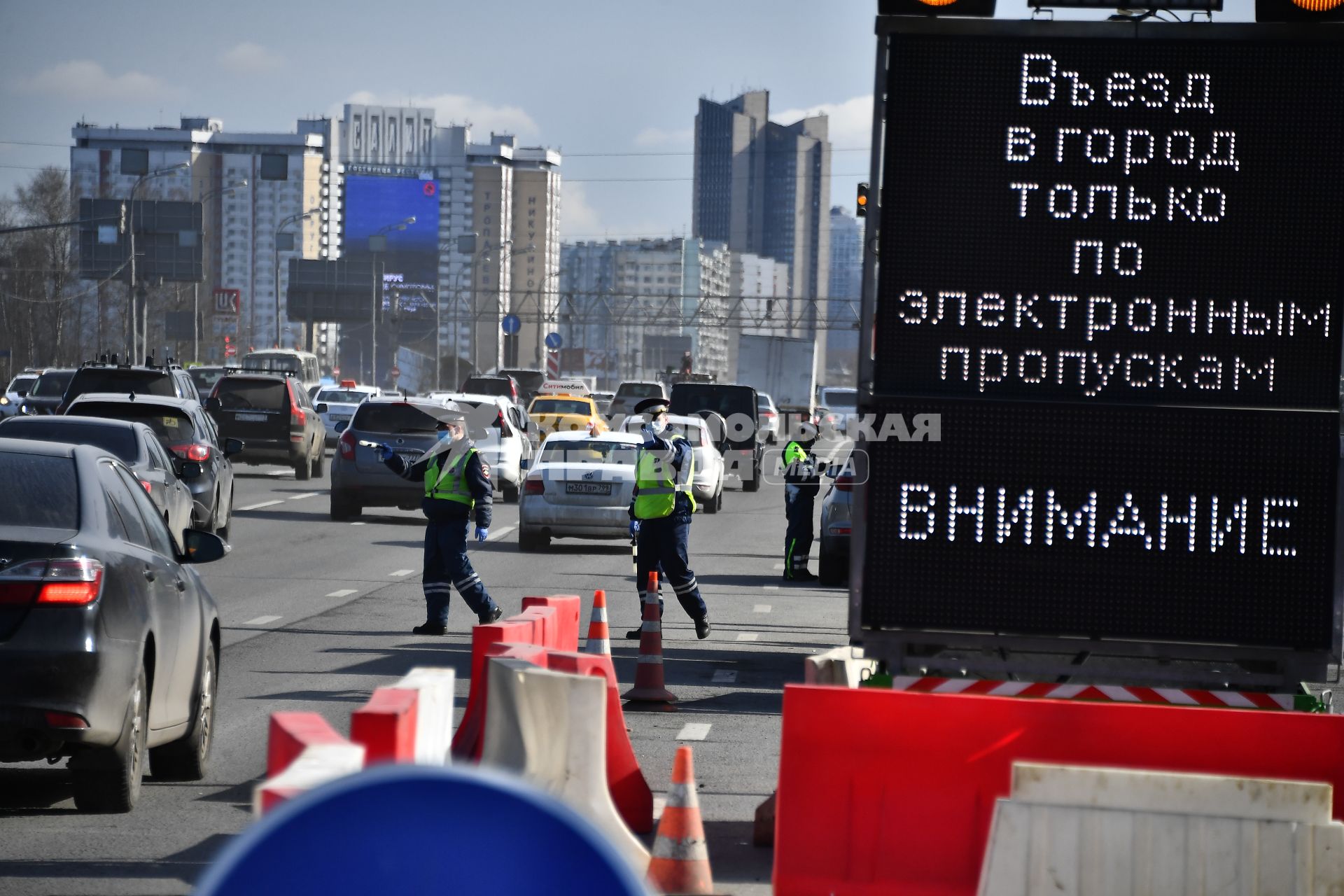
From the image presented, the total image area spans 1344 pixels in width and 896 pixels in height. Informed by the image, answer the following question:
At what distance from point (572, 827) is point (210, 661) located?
7.05 metres

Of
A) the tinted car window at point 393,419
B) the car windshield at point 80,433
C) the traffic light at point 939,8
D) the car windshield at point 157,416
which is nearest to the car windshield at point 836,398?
the tinted car window at point 393,419

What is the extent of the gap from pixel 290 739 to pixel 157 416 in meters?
20.6

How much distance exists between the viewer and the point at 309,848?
9.05ft

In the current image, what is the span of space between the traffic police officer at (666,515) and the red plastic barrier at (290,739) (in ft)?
37.8

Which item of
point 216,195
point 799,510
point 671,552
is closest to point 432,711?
point 671,552

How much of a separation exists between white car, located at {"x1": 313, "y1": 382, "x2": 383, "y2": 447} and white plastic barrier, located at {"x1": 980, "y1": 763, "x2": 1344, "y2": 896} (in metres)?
40.2

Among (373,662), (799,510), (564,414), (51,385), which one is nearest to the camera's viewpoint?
(373,662)

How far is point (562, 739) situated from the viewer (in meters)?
7.04

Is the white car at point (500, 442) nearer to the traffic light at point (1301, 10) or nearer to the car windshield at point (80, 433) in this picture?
the car windshield at point (80, 433)

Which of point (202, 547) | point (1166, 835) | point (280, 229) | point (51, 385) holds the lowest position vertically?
point (1166, 835)

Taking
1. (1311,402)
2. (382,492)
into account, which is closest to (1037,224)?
(1311,402)

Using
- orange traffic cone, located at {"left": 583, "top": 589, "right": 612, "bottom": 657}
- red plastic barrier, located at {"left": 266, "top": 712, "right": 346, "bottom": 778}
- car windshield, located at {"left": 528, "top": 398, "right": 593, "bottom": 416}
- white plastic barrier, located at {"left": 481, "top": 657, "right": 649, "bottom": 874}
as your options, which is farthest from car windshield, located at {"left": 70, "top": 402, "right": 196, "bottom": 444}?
car windshield, located at {"left": 528, "top": 398, "right": 593, "bottom": 416}

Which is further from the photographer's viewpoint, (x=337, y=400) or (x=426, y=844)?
(x=337, y=400)

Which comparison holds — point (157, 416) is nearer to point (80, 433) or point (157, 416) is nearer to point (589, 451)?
point (80, 433)
